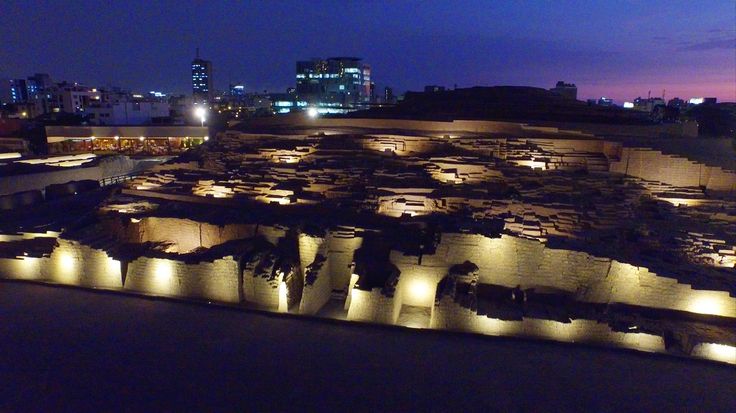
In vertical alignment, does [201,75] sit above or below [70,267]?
above

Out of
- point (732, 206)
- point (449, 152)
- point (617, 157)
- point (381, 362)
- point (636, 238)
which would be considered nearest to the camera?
point (381, 362)

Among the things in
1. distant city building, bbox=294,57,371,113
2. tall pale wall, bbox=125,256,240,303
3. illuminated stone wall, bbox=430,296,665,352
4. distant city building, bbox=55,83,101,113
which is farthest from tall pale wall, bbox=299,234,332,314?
distant city building, bbox=294,57,371,113

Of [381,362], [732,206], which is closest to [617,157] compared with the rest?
[732,206]

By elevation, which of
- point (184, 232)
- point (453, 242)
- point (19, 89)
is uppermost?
point (19, 89)

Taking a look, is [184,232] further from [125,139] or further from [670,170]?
[125,139]

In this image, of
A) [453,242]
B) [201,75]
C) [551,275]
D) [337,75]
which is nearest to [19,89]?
[201,75]

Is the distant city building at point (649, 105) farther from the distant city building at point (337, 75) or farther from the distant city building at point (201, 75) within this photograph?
the distant city building at point (201, 75)

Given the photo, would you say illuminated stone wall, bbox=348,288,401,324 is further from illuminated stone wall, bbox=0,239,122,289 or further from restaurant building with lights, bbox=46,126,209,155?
restaurant building with lights, bbox=46,126,209,155

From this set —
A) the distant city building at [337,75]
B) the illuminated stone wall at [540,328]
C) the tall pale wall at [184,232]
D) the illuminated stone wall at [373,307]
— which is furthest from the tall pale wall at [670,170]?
the distant city building at [337,75]

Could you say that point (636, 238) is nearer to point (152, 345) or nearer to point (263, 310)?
point (263, 310)
